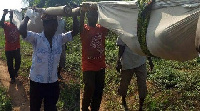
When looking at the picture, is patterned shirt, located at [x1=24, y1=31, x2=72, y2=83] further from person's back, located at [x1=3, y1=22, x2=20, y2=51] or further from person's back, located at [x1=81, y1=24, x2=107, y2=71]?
person's back, located at [x1=3, y1=22, x2=20, y2=51]

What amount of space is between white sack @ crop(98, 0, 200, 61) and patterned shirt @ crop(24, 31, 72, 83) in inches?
51.4

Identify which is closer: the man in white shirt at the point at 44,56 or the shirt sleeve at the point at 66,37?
the man in white shirt at the point at 44,56

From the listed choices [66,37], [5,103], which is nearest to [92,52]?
[66,37]

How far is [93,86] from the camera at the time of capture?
4520 millimetres

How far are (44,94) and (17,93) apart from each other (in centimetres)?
273

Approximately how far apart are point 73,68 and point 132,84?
239 centimetres

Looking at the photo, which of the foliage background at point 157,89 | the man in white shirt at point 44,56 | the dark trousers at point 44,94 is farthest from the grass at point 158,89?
the man in white shirt at point 44,56

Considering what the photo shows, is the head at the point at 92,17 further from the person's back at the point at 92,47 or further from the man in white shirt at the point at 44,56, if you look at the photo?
the man in white shirt at the point at 44,56

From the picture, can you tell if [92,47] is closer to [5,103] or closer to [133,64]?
[133,64]

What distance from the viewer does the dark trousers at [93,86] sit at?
446 cm

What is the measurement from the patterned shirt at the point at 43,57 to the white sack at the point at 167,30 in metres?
1.31

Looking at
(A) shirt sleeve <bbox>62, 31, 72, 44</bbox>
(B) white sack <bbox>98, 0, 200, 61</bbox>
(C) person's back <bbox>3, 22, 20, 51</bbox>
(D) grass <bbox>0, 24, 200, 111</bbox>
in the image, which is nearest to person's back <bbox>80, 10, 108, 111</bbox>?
(A) shirt sleeve <bbox>62, 31, 72, 44</bbox>

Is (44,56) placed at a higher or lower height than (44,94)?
higher

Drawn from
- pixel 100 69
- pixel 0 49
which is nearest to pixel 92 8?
pixel 100 69
